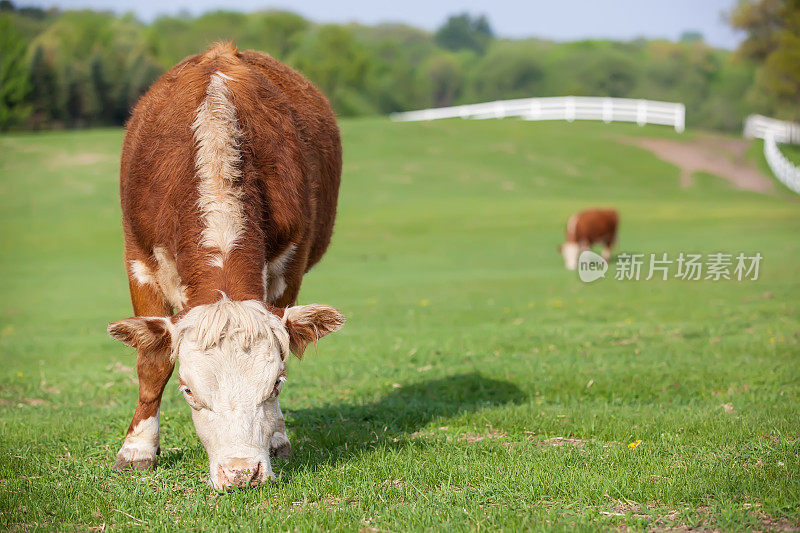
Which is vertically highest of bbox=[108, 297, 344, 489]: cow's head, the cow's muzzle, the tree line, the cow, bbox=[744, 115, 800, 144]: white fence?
the tree line

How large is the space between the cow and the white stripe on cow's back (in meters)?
17.3

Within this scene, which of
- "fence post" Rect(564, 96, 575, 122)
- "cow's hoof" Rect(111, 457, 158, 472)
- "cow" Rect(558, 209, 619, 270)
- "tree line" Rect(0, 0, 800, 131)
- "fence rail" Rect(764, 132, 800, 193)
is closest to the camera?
"cow's hoof" Rect(111, 457, 158, 472)

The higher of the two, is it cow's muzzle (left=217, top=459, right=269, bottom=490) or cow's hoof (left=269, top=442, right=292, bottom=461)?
cow's muzzle (left=217, top=459, right=269, bottom=490)

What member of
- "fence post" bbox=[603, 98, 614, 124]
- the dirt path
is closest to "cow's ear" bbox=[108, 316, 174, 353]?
the dirt path

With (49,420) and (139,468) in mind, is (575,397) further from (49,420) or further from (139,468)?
(49,420)

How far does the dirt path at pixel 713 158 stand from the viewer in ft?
144

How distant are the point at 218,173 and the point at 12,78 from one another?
202 feet

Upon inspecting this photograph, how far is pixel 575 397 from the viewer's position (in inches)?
302

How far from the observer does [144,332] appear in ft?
15.4

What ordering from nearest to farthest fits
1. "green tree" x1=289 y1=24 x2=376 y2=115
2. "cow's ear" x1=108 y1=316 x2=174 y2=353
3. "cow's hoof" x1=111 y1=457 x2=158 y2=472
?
"cow's ear" x1=108 y1=316 x2=174 y2=353 < "cow's hoof" x1=111 y1=457 x2=158 y2=472 < "green tree" x1=289 y1=24 x2=376 y2=115

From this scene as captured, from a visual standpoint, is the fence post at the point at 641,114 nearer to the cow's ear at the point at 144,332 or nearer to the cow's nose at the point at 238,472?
the cow's ear at the point at 144,332

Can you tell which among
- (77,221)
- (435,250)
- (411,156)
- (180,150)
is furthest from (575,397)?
(411,156)

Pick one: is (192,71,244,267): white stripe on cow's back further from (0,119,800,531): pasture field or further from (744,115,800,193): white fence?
(744,115,800,193): white fence

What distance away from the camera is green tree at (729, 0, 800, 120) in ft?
171
